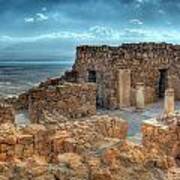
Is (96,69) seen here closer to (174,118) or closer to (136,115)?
(136,115)

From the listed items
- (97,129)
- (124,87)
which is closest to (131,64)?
(124,87)

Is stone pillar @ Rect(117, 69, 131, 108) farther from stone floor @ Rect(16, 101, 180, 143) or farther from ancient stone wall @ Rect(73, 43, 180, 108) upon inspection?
stone floor @ Rect(16, 101, 180, 143)

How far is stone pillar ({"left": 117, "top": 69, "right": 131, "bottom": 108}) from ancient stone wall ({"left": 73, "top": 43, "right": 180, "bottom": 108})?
0.19 metres

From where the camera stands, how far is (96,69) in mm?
21844

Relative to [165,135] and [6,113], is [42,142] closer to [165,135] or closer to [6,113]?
[165,135]

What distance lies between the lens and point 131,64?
21672mm

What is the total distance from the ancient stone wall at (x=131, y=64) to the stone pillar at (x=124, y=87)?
19 centimetres

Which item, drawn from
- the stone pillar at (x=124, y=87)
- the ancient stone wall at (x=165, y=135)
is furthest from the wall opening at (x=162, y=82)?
the ancient stone wall at (x=165, y=135)

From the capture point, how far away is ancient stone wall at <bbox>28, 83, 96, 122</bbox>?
52.5ft

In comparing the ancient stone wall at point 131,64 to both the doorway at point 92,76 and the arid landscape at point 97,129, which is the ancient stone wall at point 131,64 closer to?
the arid landscape at point 97,129

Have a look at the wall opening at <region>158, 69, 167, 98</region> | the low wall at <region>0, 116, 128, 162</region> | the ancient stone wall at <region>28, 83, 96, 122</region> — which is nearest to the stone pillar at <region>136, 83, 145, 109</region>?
the wall opening at <region>158, 69, 167, 98</region>

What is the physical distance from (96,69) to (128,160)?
1665cm

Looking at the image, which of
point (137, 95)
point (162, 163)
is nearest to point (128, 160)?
point (162, 163)

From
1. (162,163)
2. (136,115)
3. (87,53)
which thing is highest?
(87,53)
